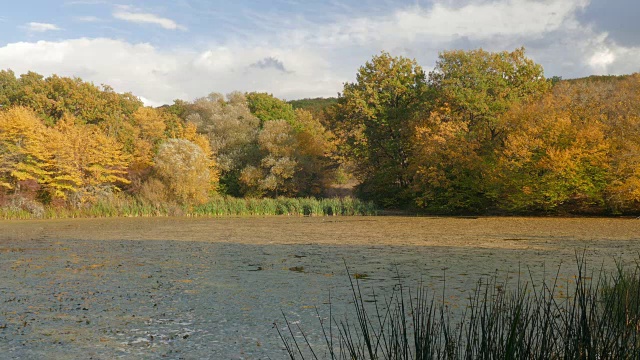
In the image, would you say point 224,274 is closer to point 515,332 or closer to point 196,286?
point 196,286

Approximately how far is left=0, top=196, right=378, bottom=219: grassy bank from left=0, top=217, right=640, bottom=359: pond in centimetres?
736

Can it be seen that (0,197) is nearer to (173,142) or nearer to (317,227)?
(173,142)

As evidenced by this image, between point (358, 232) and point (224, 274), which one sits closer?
point (224, 274)

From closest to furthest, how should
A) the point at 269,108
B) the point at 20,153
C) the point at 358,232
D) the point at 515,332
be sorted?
1. the point at 515,332
2. the point at 358,232
3. the point at 20,153
4. the point at 269,108

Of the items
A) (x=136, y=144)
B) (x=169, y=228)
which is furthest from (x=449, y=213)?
(x=136, y=144)

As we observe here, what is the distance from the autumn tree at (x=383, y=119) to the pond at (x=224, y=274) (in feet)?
41.9

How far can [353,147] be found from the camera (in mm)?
31047

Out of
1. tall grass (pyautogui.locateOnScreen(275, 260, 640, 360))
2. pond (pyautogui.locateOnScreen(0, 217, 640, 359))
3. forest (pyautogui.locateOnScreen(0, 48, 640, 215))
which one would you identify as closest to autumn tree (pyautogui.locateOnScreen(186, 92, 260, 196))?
forest (pyautogui.locateOnScreen(0, 48, 640, 215))

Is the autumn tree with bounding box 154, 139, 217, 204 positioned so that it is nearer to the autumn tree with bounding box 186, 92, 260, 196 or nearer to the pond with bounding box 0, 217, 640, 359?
the autumn tree with bounding box 186, 92, 260, 196

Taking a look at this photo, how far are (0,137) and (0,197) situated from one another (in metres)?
2.88

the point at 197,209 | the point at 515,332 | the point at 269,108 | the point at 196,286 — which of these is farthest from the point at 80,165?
the point at 515,332

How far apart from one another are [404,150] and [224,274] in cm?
2207

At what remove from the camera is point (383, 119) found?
29.7 meters

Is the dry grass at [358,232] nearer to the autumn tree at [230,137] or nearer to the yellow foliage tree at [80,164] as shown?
the yellow foliage tree at [80,164]
